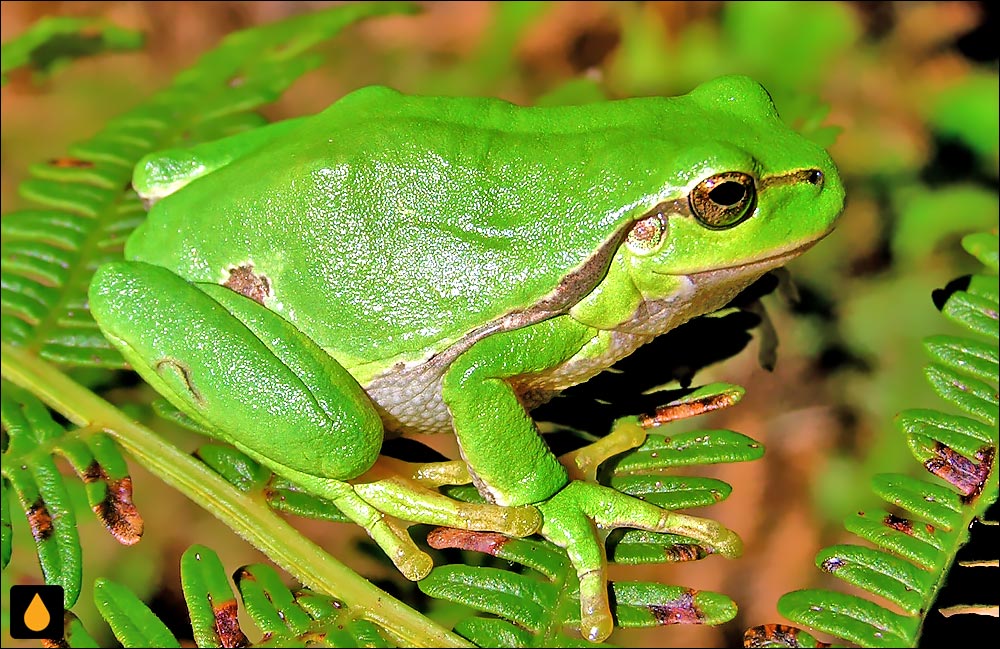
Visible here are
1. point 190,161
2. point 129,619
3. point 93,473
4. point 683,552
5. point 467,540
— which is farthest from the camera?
point 190,161

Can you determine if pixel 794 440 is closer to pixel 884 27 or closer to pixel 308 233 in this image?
pixel 884 27

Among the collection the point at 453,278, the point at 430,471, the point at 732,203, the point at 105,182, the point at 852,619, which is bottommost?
the point at 430,471

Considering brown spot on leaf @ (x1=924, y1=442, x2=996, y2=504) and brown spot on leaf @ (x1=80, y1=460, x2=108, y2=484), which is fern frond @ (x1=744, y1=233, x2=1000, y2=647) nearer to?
brown spot on leaf @ (x1=924, y1=442, x2=996, y2=504)

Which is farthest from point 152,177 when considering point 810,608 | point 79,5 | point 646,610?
point 79,5

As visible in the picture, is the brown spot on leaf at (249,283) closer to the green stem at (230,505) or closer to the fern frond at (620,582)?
the green stem at (230,505)

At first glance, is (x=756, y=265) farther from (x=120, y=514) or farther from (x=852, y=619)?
(x=120, y=514)

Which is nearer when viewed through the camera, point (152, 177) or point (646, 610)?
point (646, 610)

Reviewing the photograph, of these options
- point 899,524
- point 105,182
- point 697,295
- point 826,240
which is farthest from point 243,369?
point 826,240
